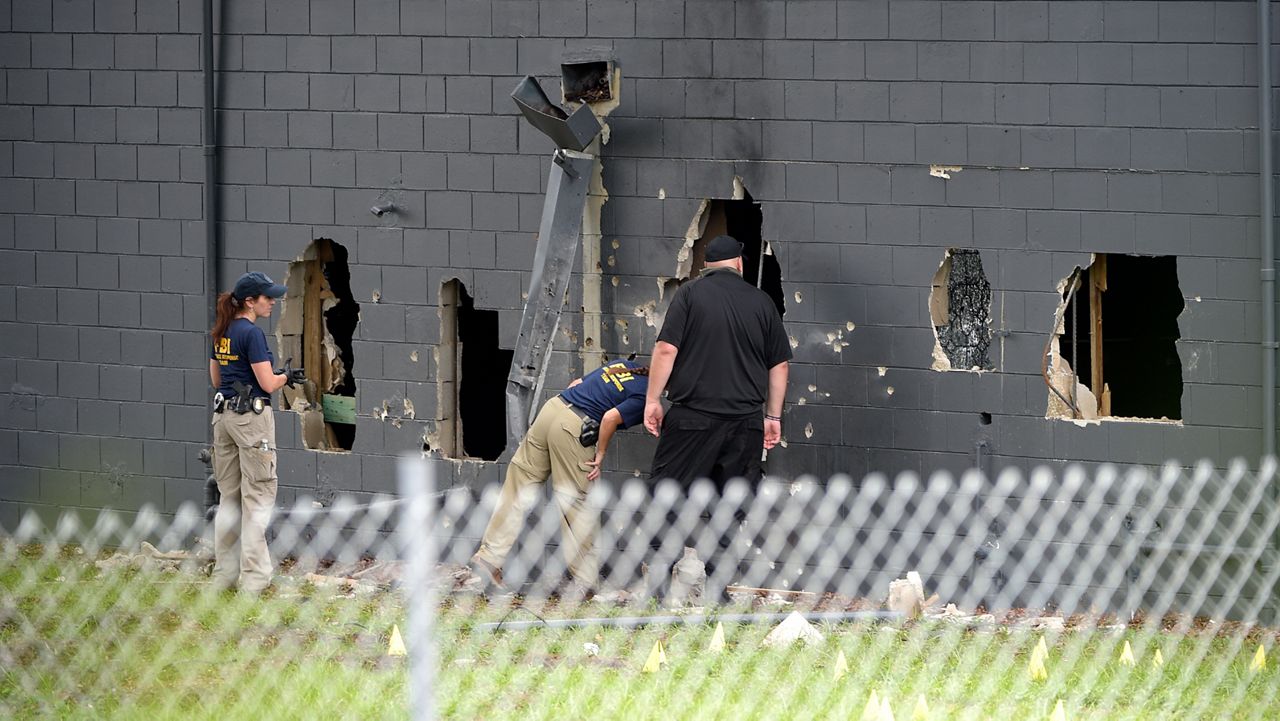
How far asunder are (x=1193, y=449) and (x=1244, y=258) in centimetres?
102

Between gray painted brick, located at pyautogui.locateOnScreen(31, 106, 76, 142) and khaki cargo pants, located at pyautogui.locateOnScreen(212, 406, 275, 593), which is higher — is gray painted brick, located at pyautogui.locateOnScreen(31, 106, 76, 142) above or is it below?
above

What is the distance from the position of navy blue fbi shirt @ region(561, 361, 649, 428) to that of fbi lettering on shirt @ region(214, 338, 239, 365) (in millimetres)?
1817

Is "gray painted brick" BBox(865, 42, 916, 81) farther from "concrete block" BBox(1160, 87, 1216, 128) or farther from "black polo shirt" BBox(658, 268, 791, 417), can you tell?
"black polo shirt" BBox(658, 268, 791, 417)

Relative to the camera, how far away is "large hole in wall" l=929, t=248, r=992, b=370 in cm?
880

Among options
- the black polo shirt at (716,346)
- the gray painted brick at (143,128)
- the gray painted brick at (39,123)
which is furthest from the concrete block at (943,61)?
the gray painted brick at (39,123)

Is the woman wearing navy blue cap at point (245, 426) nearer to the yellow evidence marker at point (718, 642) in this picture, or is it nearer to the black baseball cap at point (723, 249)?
the black baseball cap at point (723, 249)

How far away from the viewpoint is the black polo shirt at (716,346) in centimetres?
836

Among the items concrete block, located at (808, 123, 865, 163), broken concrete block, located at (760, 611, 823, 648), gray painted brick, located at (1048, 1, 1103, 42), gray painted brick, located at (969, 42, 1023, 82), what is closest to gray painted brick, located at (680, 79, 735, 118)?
concrete block, located at (808, 123, 865, 163)

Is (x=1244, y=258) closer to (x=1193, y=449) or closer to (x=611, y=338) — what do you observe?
(x=1193, y=449)

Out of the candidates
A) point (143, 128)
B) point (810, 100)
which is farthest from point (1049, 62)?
point (143, 128)

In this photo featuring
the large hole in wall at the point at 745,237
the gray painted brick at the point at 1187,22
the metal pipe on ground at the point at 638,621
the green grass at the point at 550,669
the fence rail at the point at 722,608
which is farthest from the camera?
the large hole in wall at the point at 745,237

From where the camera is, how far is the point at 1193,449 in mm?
8477

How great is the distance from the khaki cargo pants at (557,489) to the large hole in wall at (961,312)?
6.67ft

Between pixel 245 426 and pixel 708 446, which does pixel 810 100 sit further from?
pixel 245 426
